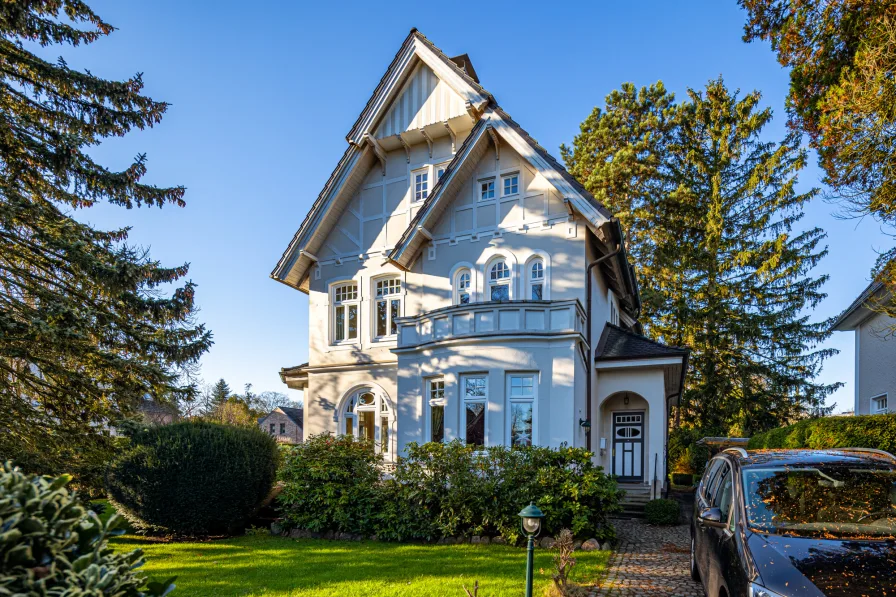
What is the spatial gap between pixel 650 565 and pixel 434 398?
684 centimetres

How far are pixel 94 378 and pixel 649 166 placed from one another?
27.4 metres

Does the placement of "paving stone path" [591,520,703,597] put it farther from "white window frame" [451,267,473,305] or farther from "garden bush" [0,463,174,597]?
"white window frame" [451,267,473,305]

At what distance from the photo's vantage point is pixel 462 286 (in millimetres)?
16562

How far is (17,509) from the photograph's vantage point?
235 centimetres

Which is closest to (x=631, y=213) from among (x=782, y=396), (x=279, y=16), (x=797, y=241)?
(x=797, y=241)

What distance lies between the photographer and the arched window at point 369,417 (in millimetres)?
17406

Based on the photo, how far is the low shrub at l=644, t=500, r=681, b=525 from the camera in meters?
13.9

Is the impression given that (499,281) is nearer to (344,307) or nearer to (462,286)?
(462,286)

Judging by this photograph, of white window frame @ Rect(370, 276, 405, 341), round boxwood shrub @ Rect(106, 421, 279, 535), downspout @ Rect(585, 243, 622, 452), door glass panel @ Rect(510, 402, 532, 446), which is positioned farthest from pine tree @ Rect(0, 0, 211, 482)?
downspout @ Rect(585, 243, 622, 452)

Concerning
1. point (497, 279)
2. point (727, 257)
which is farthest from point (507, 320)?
point (727, 257)

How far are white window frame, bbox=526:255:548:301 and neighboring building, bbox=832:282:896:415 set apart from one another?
8452 mm

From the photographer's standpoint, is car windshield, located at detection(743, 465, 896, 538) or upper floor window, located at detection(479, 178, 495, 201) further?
upper floor window, located at detection(479, 178, 495, 201)

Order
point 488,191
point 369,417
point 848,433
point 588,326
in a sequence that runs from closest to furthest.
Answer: point 848,433 < point 588,326 < point 488,191 < point 369,417

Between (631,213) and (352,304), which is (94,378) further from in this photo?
(631,213)
